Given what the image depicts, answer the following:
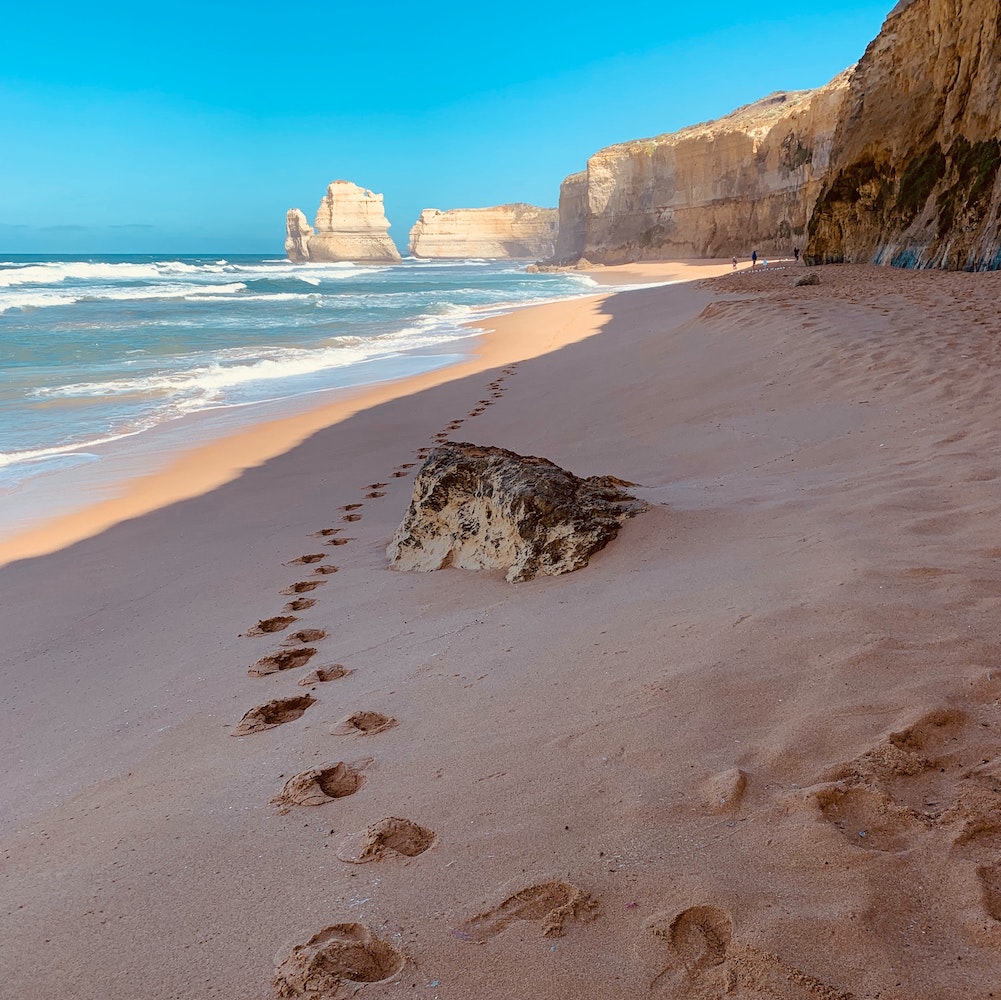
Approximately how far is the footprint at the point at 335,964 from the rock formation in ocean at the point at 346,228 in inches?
4297

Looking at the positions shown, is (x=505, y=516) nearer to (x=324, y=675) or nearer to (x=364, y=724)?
(x=324, y=675)

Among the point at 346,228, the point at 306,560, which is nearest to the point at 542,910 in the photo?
the point at 306,560

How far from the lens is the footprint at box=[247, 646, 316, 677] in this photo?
2.87 meters

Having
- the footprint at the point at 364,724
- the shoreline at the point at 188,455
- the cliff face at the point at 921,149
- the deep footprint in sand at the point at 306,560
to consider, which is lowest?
the shoreline at the point at 188,455

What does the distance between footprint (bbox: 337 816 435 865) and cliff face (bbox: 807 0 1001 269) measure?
13301 millimetres

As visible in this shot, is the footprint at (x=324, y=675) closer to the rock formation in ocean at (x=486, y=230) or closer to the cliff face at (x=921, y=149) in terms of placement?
the cliff face at (x=921, y=149)

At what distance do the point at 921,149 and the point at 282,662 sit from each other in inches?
676

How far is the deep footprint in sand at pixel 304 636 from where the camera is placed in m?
3.11

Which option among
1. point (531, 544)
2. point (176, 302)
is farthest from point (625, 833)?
point (176, 302)

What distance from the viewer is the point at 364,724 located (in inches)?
89.4

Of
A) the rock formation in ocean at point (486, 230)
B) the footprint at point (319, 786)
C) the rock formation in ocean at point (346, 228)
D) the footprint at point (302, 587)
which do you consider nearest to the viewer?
the footprint at point (319, 786)

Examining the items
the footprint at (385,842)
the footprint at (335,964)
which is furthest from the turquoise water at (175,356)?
the footprint at (335,964)

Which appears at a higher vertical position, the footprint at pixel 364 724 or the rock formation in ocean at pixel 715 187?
the rock formation in ocean at pixel 715 187

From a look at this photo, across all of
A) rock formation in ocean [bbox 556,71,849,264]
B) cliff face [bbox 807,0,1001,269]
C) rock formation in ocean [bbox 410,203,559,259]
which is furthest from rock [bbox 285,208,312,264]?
cliff face [bbox 807,0,1001,269]
